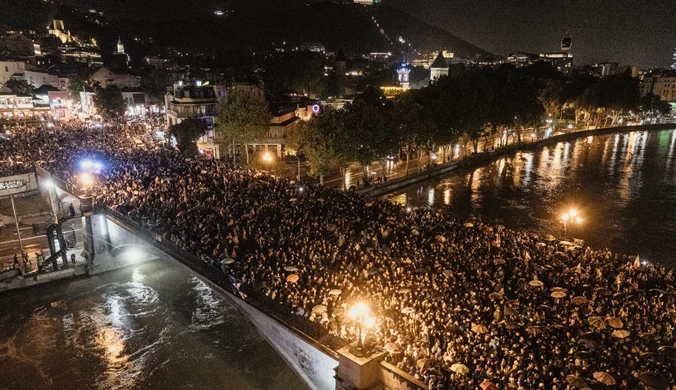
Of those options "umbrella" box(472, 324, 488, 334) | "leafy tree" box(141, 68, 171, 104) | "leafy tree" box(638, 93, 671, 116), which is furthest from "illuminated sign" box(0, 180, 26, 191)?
"leafy tree" box(638, 93, 671, 116)

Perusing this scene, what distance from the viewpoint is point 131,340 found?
71.0 feet

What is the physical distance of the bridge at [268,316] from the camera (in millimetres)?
13305

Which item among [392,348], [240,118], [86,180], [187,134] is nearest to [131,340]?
[86,180]

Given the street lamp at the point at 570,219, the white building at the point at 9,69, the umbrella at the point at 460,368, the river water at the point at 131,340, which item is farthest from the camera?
the white building at the point at 9,69

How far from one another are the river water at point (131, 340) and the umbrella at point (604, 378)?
10.9m

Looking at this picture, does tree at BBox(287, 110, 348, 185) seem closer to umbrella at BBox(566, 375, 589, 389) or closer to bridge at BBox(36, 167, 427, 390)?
bridge at BBox(36, 167, 427, 390)

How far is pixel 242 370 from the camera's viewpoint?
1941cm

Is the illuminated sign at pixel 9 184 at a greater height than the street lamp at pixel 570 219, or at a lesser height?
greater

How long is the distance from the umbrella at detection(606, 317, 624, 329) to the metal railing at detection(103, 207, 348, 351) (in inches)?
323

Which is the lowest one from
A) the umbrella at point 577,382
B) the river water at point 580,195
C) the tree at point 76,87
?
the river water at point 580,195

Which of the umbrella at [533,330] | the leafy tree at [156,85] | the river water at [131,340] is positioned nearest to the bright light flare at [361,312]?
the umbrella at [533,330]

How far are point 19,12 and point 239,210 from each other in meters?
107

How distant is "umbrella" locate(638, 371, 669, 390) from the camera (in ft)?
37.7

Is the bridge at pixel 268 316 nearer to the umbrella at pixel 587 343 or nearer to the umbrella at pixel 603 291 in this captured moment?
the umbrella at pixel 587 343
